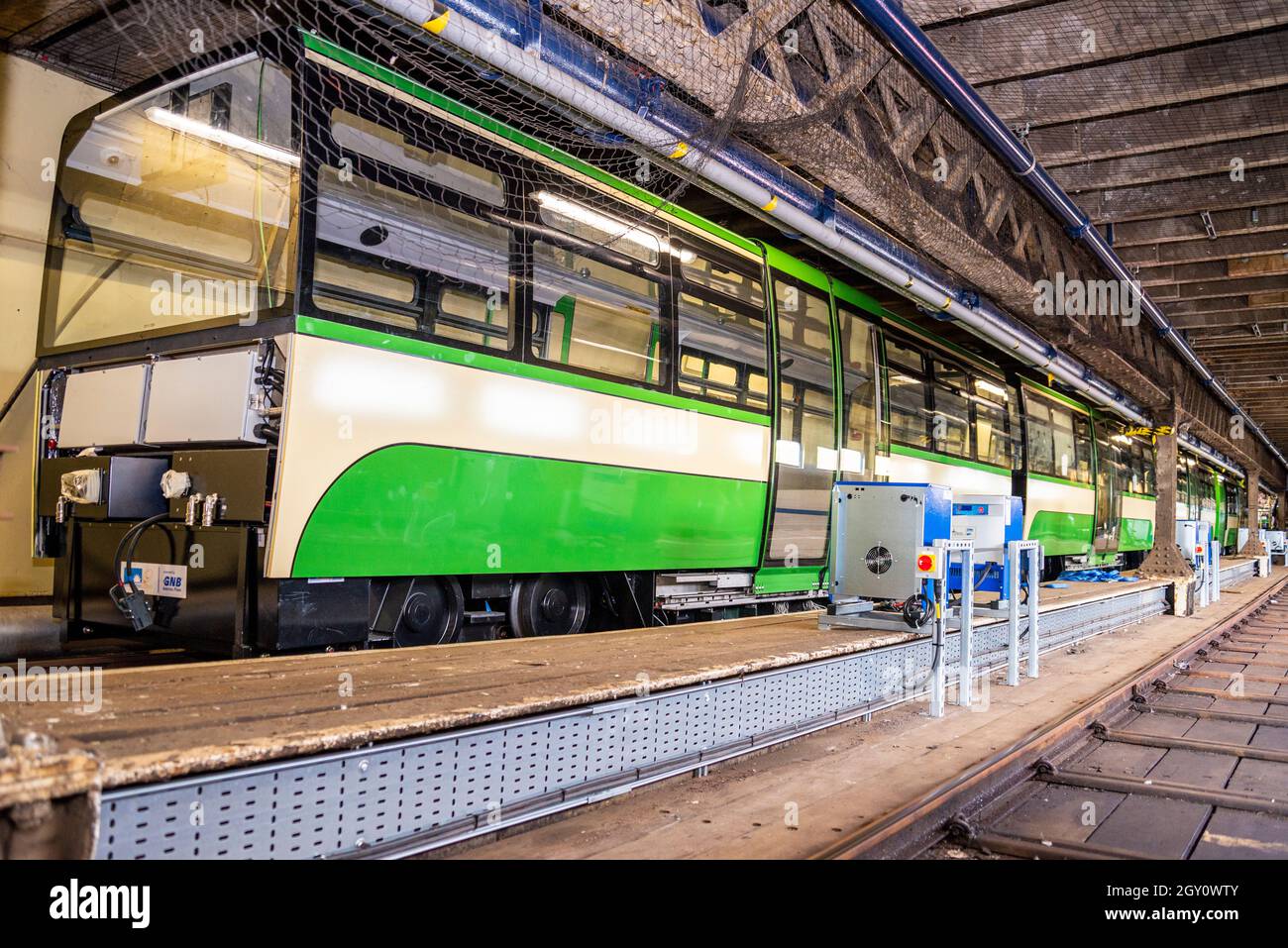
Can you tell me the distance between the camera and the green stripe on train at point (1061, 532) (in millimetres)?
11875

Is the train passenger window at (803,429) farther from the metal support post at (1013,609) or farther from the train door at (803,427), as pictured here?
the metal support post at (1013,609)

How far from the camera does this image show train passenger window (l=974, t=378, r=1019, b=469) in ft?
33.6

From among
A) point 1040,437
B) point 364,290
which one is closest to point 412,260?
point 364,290

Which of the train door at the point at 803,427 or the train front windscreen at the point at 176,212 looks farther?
the train door at the point at 803,427

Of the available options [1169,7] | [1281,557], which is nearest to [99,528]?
[1169,7]

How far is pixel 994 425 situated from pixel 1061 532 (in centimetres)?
308

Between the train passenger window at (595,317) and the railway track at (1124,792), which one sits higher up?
the train passenger window at (595,317)

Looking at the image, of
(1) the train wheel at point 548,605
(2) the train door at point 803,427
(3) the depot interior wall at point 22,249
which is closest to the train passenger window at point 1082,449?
(2) the train door at point 803,427

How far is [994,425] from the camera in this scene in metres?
10.7

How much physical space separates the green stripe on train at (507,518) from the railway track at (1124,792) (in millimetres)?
2200
